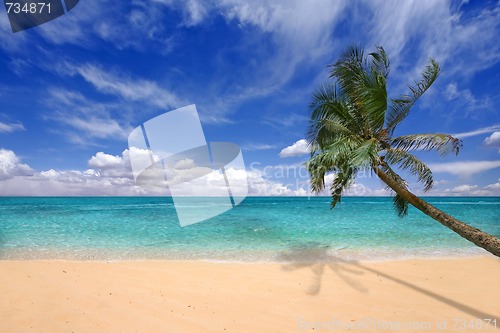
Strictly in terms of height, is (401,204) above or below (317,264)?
above

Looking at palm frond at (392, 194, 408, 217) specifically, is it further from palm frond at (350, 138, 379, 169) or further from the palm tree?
palm frond at (350, 138, 379, 169)

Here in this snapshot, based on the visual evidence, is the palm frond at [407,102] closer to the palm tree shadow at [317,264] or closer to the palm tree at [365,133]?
the palm tree at [365,133]

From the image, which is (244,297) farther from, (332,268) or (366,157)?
(366,157)

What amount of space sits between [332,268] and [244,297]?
369 cm

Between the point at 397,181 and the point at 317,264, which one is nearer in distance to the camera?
the point at 397,181

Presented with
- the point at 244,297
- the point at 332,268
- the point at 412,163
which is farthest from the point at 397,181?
the point at 244,297

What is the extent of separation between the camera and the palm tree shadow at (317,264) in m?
6.68

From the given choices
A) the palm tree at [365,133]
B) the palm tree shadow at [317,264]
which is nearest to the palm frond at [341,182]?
the palm tree at [365,133]

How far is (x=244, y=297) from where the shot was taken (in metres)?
5.70

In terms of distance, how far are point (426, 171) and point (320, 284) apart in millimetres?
4268

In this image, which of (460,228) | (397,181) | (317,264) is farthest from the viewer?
(317,264)

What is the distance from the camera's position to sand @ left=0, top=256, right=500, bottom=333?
178 inches

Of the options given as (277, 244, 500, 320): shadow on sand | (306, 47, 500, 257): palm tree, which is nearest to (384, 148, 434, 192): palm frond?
(306, 47, 500, 257): palm tree

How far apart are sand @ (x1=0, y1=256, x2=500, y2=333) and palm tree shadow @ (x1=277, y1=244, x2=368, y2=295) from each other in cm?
6
